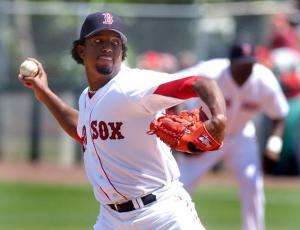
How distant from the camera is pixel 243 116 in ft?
34.0

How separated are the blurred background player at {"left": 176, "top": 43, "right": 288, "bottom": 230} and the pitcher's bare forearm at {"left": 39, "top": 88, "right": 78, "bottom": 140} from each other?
10.5ft

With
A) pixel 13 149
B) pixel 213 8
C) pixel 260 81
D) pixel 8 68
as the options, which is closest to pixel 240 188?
pixel 260 81

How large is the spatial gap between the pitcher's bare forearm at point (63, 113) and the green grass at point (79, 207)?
4.99 metres

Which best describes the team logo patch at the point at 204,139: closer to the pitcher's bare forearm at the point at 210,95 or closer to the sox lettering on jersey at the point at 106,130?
the pitcher's bare forearm at the point at 210,95

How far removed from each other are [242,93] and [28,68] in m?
3.80

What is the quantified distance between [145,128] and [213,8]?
57.6 feet

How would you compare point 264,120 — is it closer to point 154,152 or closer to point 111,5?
point 111,5

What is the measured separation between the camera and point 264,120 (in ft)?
60.4

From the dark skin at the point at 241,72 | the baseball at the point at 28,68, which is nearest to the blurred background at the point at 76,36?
the dark skin at the point at 241,72

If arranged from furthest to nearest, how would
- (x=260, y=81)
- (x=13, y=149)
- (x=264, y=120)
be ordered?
(x=13, y=149) < (x=264, y=120) < (x=260, y=81)

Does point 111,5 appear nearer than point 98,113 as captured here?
No

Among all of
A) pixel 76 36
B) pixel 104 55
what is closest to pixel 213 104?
pixel 104 55

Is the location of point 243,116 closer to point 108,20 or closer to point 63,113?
point 63,113

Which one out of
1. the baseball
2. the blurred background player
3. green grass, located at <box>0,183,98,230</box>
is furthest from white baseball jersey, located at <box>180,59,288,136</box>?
the baseball
